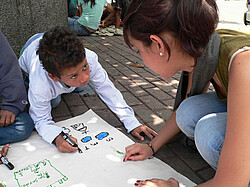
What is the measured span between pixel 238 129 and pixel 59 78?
4.08ft

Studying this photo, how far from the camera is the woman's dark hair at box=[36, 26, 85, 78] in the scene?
5.52 ft

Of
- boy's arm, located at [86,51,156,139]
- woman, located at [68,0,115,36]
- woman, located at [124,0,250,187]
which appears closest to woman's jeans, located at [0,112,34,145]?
boy's arm, located at [86,51,156,139]

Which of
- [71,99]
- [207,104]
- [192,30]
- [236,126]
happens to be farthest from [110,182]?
[71,99]

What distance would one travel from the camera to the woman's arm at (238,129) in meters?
0.90

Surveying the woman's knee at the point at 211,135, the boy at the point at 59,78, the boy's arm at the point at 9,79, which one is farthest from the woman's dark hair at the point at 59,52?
the woman's knee at the point at 211,135

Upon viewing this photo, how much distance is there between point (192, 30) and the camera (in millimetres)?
987

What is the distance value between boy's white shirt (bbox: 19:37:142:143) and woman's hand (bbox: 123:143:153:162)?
0.32 m

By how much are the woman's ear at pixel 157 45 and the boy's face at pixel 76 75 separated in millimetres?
762

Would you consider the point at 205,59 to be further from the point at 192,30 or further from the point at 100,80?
the point at 100,80

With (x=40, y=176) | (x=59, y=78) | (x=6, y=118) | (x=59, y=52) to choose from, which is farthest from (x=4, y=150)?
(x=59, y=52)

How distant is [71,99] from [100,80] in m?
0.65

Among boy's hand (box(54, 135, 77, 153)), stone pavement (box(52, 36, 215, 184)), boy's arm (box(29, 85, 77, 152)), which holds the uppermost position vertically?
boy's arm (box(29, 85, 77, 152))

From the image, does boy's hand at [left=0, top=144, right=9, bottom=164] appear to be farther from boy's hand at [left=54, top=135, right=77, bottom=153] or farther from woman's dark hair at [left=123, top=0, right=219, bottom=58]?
woman's dark hair at [left=123, top=0, right=219, bottom=58]

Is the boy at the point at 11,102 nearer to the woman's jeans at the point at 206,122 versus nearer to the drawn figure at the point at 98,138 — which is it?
the drawn figure at the point at 98,138
